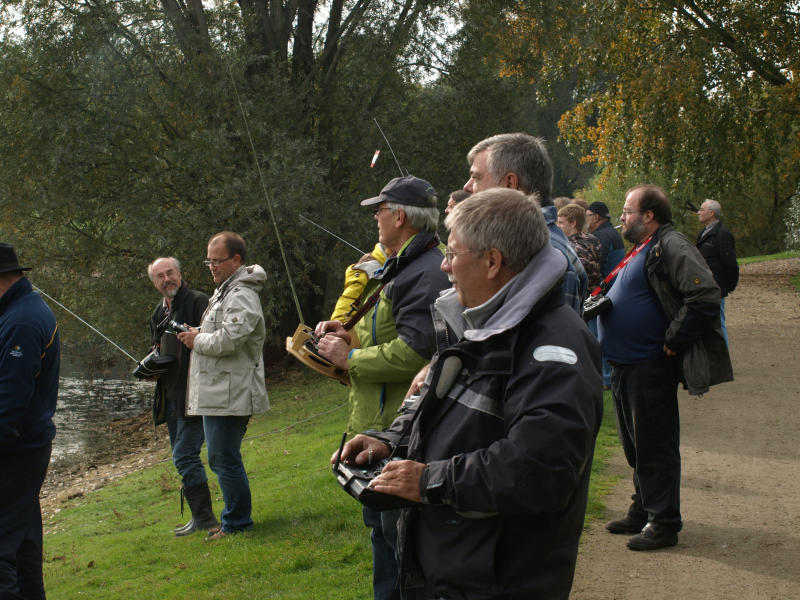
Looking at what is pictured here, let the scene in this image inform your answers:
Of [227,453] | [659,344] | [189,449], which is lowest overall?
[189,449]

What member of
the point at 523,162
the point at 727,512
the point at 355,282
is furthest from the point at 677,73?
the point at 523,162

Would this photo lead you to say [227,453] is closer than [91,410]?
Yes

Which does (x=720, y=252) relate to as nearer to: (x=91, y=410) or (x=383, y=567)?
(x=383, y=567)

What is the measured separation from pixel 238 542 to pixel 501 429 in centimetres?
495

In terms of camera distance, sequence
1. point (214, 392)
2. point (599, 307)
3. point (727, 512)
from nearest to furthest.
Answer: point (599, 307) < point (727, 512) < point (214, 392)

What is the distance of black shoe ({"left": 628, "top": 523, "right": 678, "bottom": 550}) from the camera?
223 inches

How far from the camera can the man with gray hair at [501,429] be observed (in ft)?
7.96

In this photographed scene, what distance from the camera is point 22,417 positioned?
493 cm

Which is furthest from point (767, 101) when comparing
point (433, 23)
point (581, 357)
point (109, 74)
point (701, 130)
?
point (581, 357)

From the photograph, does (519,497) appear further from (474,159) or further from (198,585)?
(198,585)

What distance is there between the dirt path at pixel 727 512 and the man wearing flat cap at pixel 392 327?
1763 mm

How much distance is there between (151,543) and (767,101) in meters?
15.4

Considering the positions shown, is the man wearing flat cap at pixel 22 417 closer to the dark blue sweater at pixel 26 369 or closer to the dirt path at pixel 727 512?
the dark blue sweater at pixel 26 369

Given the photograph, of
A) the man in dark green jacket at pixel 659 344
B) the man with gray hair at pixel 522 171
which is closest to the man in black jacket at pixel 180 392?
the man in dark green jacket at pixel 659 344
